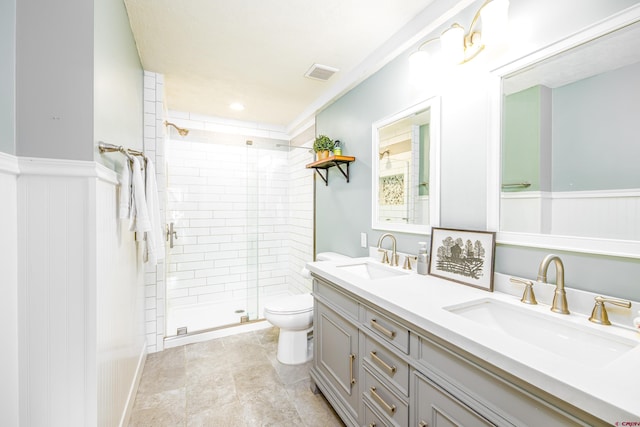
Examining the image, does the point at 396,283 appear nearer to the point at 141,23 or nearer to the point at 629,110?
the point at 629,110

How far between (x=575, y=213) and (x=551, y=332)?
44 cm

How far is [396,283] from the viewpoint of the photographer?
1395mm

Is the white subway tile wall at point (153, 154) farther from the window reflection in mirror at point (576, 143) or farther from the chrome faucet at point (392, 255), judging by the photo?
the window reflection in mirror at point (576, 143)

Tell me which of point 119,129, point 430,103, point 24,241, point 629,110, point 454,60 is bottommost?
point 24,241

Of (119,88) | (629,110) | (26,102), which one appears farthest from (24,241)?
(629,110)

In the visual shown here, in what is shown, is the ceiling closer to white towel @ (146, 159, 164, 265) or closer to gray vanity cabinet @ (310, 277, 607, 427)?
white towel @ (146, 159, 164, 265)

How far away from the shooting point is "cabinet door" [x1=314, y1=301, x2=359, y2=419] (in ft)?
4.65

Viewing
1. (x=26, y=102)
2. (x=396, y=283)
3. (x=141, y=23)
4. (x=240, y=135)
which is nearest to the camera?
(x=26, y=102)

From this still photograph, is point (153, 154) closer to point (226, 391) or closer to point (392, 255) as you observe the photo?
point (226, 391)

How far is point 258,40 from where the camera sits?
6.29 ft

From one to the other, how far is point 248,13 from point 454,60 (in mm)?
1205

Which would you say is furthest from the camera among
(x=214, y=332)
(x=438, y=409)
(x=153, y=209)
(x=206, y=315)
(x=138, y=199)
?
(x=206, y=315)

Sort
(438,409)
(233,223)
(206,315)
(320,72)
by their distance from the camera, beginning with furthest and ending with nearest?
(233,223)
(206,315)
(320,72)
(438,409)

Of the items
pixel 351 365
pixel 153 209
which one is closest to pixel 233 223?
pixel 153 209
